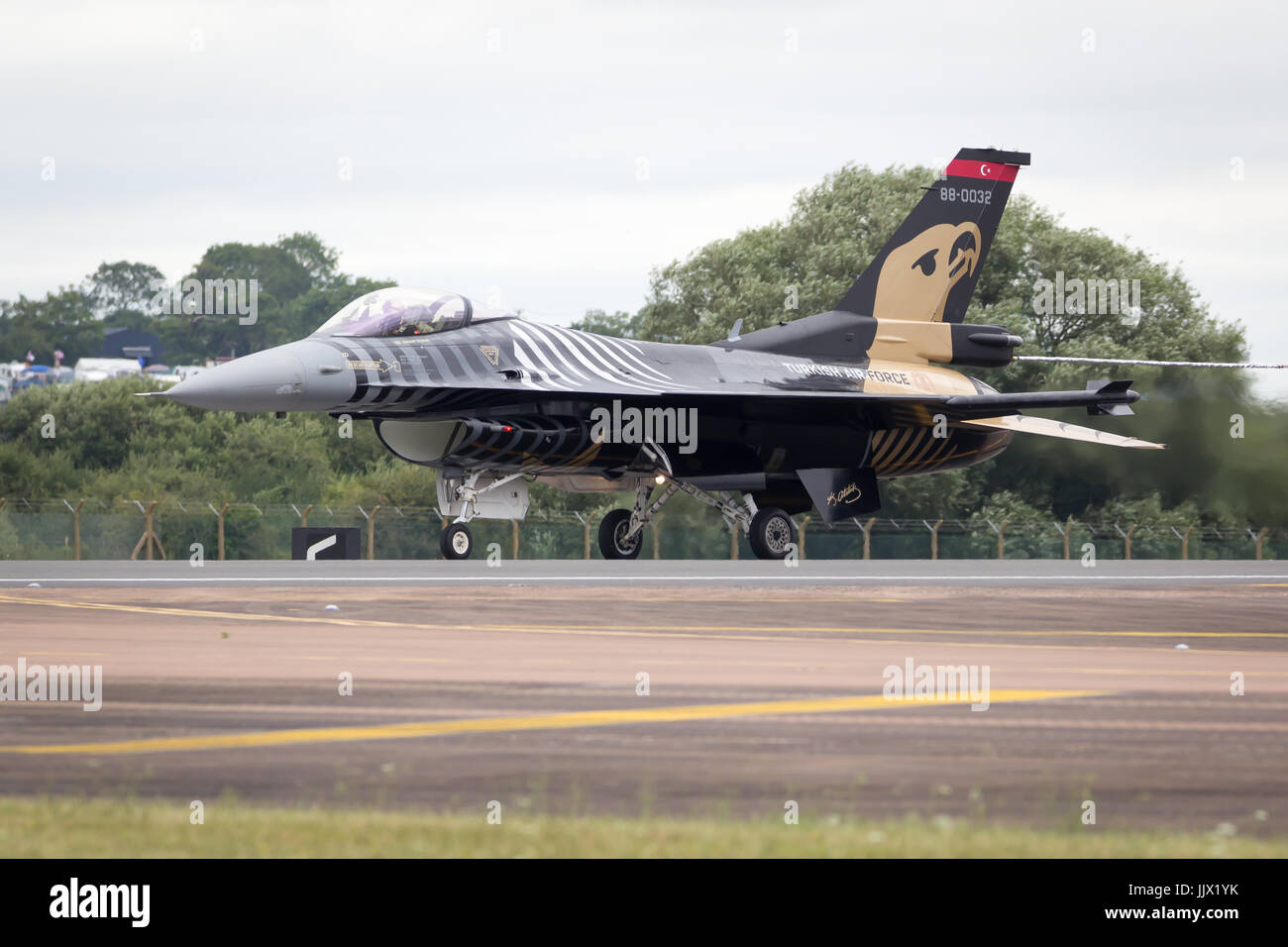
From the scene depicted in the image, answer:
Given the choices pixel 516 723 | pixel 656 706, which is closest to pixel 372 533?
pixel 656 706

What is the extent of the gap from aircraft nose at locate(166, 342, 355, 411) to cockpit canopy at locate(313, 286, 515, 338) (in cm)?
105

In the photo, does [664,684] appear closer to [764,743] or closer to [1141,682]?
[764,743]

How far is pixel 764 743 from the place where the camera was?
7246 millimetres

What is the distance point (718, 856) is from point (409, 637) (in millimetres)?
6956

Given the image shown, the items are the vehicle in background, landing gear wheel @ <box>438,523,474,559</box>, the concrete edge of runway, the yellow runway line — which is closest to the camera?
the yellow runway line

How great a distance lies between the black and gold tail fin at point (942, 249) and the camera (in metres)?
29.6

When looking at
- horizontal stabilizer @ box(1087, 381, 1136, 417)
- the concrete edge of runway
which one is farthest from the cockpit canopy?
horizontal stabilizer @ box(1087, 381, 1136, 417)

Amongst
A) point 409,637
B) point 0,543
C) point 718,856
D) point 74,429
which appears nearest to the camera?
point 718,856

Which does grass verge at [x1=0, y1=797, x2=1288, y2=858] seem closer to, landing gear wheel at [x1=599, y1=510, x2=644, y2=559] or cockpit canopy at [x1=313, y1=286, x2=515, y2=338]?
cockpit canopy at [x1=313, y1=286, x2=515, y2=338]

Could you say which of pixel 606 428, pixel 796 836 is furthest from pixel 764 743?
pixel 606 428

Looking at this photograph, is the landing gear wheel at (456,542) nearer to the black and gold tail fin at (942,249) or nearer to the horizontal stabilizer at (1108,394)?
the black and gold tail fin at (942,249)

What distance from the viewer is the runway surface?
6.19 m

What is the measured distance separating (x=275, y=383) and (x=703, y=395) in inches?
270

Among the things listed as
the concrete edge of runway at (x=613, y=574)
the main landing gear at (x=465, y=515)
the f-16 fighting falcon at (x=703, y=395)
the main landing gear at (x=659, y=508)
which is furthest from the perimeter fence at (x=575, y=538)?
the concrete edge of runway at (x=613, y=574)
